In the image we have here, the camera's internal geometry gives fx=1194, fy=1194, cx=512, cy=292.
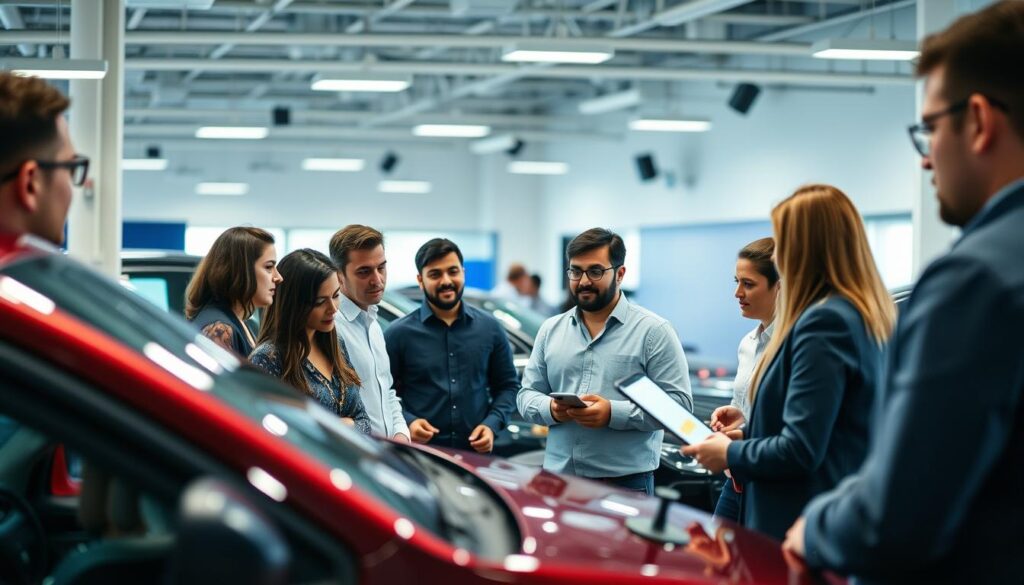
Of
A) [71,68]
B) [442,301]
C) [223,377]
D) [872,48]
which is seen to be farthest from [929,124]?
[872,48]

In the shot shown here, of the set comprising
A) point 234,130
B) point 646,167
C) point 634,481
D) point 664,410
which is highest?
point 234,130

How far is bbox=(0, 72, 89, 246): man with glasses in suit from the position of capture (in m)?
1.78

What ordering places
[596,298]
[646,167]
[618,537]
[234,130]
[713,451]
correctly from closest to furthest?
1. [618,537]
2. [713,451]
3. [596,298]
4. [234,130]
5. [646,167]

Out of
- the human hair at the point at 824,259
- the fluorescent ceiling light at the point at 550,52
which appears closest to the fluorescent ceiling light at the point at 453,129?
the fluorescent ceiling light at the point at 550,52

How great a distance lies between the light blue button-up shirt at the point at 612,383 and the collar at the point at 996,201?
251cm

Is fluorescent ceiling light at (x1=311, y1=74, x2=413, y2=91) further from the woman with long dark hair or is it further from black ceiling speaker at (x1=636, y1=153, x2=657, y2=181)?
black ceiling speaker at (x1=636, y1=153, x2=657, y2=181)

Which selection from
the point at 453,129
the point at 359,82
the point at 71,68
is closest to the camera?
the point at 71,68

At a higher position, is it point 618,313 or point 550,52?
point 550,52

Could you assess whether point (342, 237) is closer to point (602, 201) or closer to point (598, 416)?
point (598, 416)

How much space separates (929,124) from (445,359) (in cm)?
323

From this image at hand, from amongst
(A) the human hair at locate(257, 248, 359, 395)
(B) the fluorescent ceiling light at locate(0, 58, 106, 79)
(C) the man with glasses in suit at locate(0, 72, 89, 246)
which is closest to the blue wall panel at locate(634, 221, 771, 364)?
(B) the fluorescent ceiling light at locate(0, 58, 106, 79)

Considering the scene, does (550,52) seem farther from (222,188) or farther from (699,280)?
(222,188)

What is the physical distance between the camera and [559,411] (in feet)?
14.0

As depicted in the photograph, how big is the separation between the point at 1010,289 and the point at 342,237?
339cm
